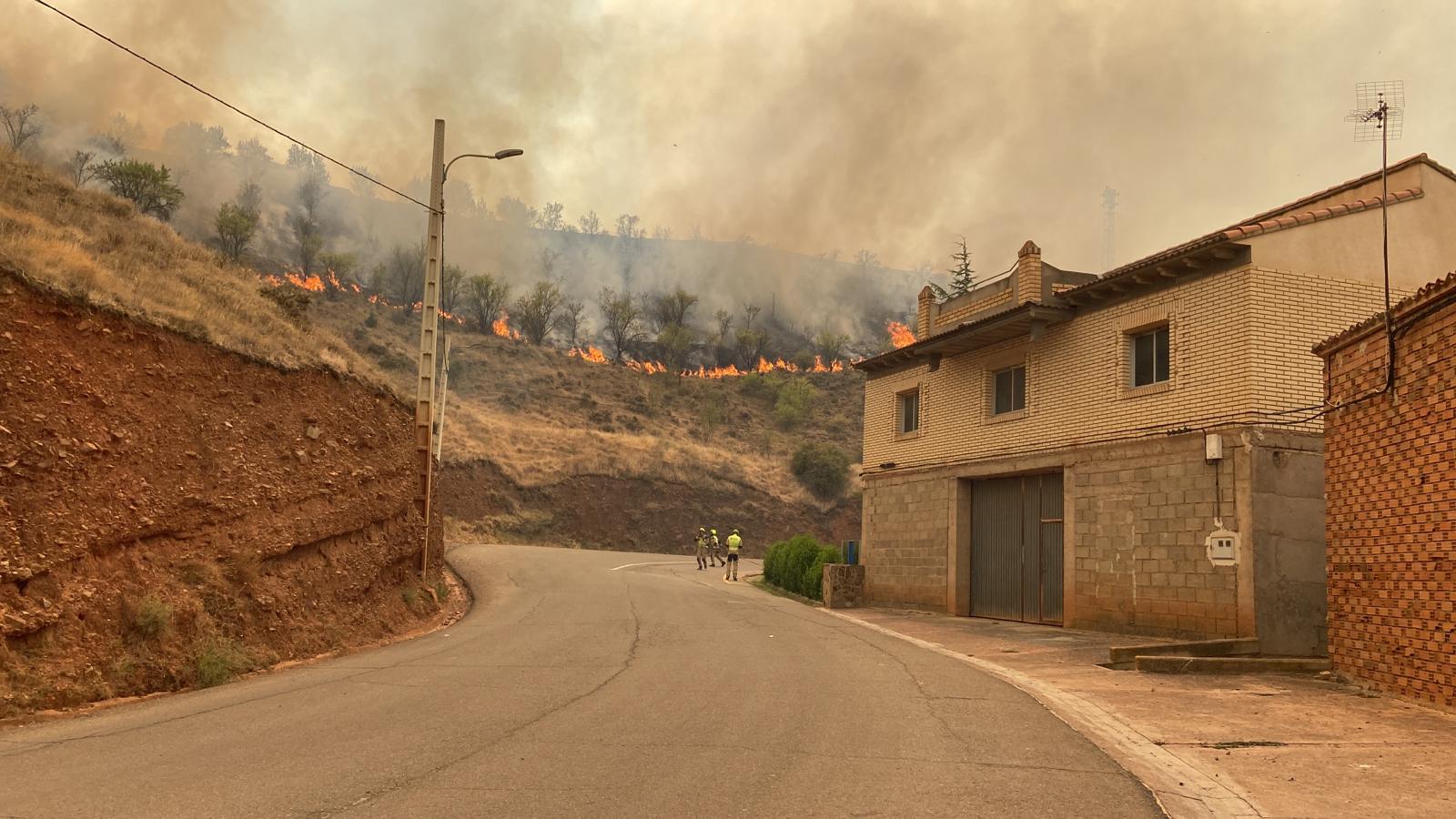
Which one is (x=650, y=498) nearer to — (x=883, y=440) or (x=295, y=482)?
(x=883, y=440)

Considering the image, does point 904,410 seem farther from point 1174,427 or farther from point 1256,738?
point 1256,738

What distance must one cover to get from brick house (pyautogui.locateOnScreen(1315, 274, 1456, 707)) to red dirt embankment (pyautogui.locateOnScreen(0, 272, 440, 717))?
12807mm

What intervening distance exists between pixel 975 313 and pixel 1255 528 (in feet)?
34.3

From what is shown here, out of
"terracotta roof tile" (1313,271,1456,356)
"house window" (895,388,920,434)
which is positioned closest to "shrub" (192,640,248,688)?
"terracotta roof tile" (1313,271,1456,356)

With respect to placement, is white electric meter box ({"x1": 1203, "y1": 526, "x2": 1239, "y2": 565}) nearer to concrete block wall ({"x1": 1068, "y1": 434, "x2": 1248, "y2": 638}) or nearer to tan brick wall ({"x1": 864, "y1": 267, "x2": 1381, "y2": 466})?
concrete block wall ({"x1": 1068, "y1": 434, "x2": 1248, "y2": 638})

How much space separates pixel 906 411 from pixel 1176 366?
9343mm

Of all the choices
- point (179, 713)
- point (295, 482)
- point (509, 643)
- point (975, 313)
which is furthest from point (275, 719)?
point (975, 313)

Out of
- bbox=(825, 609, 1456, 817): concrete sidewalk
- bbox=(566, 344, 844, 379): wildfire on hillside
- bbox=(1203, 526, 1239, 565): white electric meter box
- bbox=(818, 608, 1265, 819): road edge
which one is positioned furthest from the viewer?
bbox=(566, 344, 844, 379): wildfire on hillside

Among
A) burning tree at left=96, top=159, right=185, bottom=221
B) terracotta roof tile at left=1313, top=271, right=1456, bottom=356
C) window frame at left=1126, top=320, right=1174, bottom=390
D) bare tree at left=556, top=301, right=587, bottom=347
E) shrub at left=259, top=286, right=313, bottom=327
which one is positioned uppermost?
bare tree at left=556, top=301, right=587, bottom=347

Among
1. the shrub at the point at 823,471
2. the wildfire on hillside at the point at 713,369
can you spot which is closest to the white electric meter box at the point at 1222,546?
the shrub at the point at 823,471

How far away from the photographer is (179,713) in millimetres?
9055

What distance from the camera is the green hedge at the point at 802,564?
27.0 metres

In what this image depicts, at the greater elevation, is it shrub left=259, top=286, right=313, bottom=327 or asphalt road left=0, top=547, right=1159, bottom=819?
shrub left=259, top=286, right=313, bottom=327

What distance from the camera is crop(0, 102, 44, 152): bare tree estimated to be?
70.6 metres
